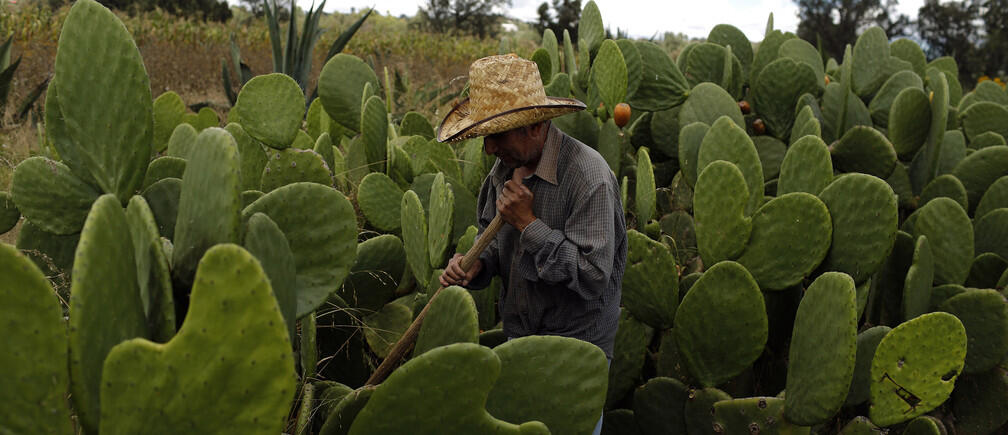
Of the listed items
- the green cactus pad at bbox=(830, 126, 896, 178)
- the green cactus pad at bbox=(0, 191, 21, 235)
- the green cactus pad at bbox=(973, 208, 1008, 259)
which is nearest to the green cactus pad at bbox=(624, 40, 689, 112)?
the green cactus pad at bbox=(830, 126, 896, 178)

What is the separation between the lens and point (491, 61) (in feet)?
5.09

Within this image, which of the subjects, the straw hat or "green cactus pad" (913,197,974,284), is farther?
"green cactus pad" (913,197,974,284)

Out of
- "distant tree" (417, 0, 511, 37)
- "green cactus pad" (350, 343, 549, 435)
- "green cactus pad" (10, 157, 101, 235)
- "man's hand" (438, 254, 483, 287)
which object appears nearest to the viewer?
"green cactus pad" (350, 343, 549, 435)

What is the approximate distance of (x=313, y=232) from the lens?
45.0 inches

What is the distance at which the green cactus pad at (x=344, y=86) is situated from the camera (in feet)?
9.34

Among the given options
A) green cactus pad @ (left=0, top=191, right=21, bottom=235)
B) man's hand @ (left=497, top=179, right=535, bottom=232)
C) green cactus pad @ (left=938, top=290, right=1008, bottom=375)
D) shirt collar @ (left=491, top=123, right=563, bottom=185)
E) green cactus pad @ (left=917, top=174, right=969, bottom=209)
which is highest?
shirt collar @ (left=491, top=123, right=563, bottom=185)

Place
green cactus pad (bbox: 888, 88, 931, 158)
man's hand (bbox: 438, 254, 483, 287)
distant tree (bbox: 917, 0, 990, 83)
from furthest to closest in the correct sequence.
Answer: distant tree (bbox: 917, 0, 990, 83) → green cactus pad (bbox: 888, 88, 931, 158) → man's hand (bbox: 438, 254, 483, 287)

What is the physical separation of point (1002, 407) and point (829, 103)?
5.04 ft

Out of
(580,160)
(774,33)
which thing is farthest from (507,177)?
(774,33)

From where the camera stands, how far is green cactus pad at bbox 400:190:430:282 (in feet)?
5.83

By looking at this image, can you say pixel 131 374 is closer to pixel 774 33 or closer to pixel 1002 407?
pixel 1002 407

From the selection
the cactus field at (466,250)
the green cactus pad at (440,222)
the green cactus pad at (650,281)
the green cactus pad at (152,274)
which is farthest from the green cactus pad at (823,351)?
the green cactus pad at (152,274)

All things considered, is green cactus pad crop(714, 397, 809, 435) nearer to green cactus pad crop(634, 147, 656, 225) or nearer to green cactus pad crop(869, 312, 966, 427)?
green cactus pad crop(869, 312, 966, 427)

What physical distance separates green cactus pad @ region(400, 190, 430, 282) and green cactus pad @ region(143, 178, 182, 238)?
57cm
